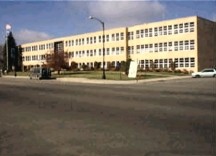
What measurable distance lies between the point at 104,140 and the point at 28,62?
384 ft

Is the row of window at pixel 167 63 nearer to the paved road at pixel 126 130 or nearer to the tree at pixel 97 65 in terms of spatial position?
the tree at pixel 97 65

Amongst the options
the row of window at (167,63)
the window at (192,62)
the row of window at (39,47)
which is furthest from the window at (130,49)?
the row of window at (39,47)

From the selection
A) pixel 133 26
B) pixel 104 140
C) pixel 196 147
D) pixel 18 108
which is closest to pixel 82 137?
pixel 104 140

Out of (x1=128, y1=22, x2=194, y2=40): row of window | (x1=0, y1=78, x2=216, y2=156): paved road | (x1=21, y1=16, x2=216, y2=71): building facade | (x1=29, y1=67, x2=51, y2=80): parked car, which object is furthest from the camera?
(x1=128, y1=22, x2=194, y2=40): row of window

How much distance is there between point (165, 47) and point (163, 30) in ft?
10.7

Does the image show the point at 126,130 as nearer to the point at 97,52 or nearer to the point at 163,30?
the point at 163,30

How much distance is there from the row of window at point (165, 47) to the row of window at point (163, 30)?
1.92 metres

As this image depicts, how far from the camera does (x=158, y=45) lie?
77438 mm

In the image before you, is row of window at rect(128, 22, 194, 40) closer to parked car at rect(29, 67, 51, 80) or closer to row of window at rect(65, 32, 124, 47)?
row of window at rect(65, 32, 124, 47)

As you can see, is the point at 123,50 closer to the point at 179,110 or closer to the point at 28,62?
the point at 28,62

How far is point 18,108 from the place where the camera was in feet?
52.6

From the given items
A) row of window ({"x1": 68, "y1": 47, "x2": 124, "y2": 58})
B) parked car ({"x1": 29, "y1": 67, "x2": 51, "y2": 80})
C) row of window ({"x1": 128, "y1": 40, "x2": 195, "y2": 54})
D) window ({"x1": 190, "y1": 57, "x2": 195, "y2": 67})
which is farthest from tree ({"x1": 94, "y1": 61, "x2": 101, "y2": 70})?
parked car ({"x1": 29, "y1": 67, "x2": 51, "y2": 80})

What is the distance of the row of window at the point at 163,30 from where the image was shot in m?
71.1

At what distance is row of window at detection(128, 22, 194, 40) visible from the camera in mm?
71125
